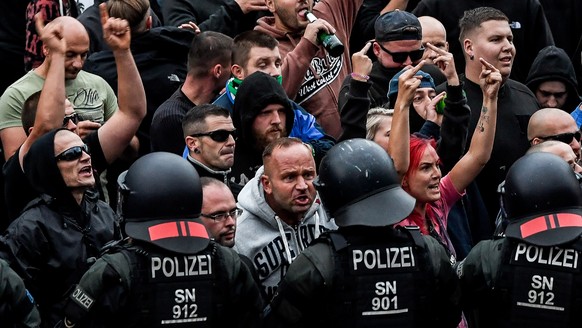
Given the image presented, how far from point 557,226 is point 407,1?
4908 millimetres

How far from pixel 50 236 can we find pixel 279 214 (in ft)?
4.17

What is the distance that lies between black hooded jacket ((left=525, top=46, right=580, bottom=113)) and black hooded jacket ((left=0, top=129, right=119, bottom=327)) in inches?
150

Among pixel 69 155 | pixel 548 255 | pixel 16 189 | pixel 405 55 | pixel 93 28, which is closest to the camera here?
pixel 548 255

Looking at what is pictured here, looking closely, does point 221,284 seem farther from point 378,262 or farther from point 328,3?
point 328,3

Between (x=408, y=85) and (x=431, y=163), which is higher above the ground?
(x=408, y=85)

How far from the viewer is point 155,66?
1009cm

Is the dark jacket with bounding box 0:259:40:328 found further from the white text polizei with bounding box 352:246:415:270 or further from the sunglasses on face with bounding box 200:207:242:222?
the white text polizei with bounding box 352:246:415:270

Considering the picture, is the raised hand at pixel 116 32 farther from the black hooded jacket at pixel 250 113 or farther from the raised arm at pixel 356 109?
the raised arm at pixel 356 109

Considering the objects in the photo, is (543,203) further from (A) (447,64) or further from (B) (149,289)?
(A) (447,64)

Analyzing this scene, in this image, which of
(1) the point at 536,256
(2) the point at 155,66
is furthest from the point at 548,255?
(2) the point at 155,66

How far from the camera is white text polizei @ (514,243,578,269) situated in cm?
668

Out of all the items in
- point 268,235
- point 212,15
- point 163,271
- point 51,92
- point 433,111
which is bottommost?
point 268,235

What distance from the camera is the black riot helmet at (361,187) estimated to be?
6.66 metres

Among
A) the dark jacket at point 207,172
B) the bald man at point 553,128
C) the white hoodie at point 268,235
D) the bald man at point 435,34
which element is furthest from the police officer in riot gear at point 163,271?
the bald man at point 435,34
